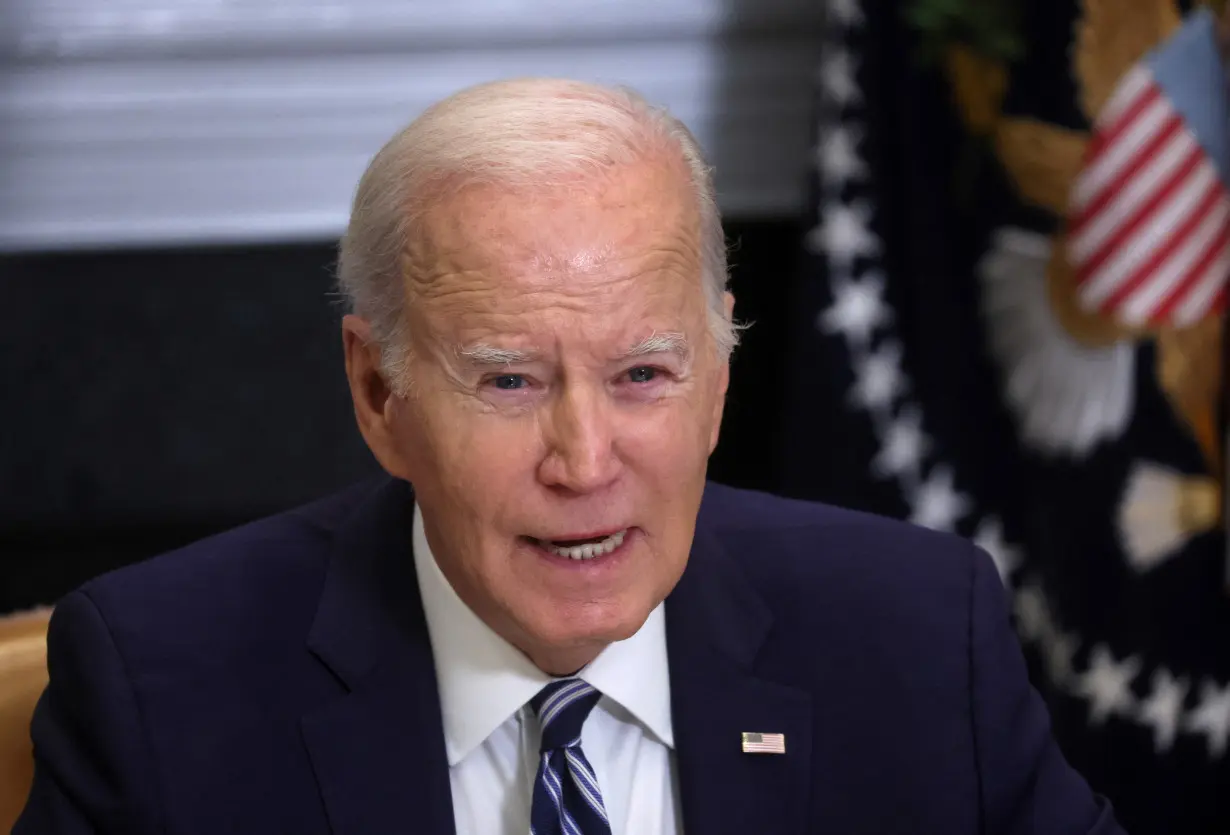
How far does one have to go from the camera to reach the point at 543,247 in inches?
55.2

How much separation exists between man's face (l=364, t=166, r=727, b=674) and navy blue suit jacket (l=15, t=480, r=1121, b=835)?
234 mm

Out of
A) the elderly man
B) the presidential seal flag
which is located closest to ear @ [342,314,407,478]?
the elderly man

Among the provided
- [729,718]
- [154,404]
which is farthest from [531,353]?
[154,404]

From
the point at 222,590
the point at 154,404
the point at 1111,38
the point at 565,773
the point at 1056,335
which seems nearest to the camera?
the point at 565,773

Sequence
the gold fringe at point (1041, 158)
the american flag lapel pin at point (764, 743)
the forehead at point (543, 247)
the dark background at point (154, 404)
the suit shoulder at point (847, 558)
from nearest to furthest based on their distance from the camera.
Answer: the forehead at point (543, 247)
the american flag lapel pin at point (764, 743)
the suit shoulder at point (847, 558)
the gold fringe at point (1041, 158)
the dark background at point (154, 404)

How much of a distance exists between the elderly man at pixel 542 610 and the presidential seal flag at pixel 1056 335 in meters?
0.88

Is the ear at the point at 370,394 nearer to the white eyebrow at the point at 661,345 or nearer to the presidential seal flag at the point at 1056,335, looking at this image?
the white eyebrow at the point at 661,345

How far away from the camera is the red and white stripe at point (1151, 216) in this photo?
99.1 inches

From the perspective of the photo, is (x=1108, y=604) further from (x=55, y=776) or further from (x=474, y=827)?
(x=55, y=776)

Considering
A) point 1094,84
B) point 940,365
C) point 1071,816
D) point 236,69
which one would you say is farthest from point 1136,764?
point 236,69

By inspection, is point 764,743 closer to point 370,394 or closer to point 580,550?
point 580,550

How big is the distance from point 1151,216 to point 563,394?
1529mm

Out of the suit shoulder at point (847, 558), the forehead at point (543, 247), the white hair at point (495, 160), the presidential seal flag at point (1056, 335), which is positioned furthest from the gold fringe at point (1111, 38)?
the forehead at point (543, 247)

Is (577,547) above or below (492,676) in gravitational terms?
above
